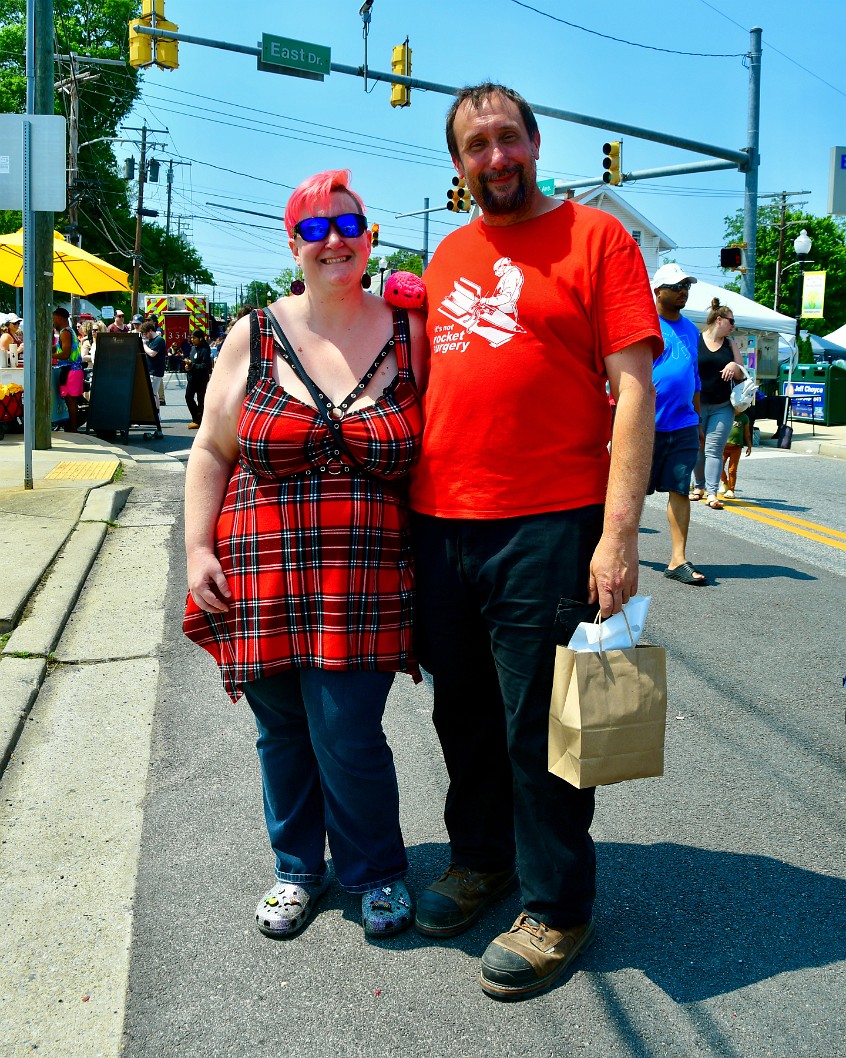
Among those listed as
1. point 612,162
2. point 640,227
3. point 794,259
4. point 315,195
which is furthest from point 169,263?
point 315,195

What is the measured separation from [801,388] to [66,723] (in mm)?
21057

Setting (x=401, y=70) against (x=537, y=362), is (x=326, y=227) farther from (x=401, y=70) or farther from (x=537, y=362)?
(x=401, y=70)

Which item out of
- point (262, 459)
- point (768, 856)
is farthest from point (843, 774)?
point (262, 459)

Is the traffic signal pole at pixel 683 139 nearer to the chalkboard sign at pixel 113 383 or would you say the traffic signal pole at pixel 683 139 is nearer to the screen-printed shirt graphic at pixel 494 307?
the chalkboard sign at pixel 113 383

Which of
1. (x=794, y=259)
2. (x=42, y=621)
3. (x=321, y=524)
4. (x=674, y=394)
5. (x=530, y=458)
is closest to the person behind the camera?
(x=530, y=458)

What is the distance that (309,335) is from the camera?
9.23 ft

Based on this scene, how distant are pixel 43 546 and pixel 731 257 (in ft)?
53.0

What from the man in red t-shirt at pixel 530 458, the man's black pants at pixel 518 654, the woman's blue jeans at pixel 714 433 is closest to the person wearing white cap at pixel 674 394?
the woman's blue jeans at pixel 714 433

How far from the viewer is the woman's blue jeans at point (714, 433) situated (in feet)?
32.7

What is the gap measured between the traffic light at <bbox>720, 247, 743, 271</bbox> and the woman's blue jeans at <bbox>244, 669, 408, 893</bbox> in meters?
18.8

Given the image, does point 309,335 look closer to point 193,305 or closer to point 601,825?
point 601,825

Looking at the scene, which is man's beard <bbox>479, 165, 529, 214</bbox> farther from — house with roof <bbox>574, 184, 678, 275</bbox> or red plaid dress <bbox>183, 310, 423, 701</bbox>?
house with roof <bbox>574, 184, 678, 275</bbox>

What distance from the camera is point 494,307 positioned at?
2.61 meters

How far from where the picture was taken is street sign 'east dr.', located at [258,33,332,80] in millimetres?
16609
